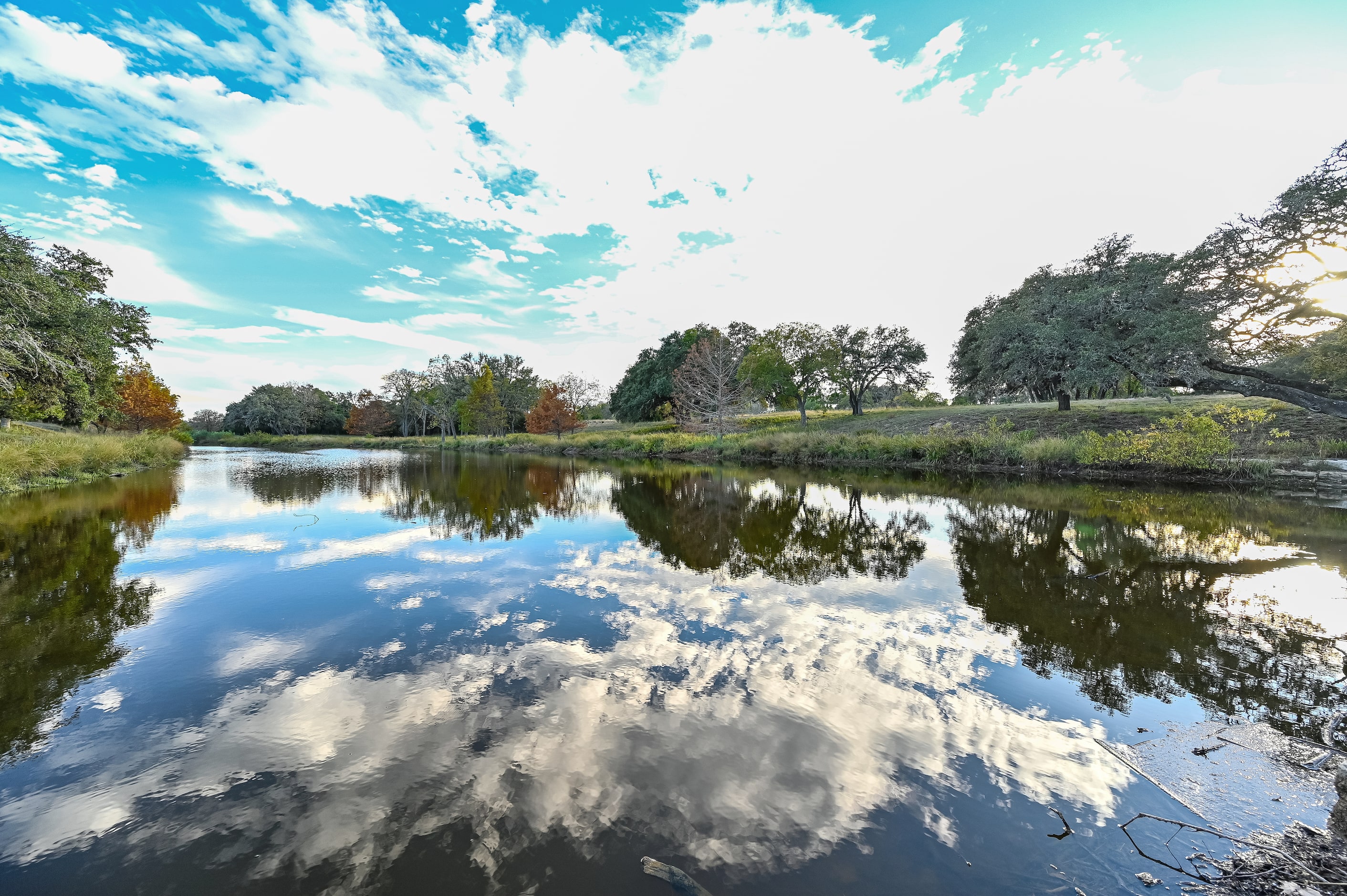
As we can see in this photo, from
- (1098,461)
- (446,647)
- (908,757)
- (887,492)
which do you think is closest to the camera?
(908,757)

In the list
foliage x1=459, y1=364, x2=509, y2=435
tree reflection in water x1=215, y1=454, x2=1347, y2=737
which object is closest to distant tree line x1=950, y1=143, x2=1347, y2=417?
tree reflection in water x1=215, y1=454, x2=1347, y2=737

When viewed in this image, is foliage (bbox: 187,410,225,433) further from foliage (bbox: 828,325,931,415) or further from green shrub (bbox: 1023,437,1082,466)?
green shrub (bbox: 1023,437,1082,466)

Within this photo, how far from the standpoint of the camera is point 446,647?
471cm

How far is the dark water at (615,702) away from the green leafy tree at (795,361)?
31220 millimetres

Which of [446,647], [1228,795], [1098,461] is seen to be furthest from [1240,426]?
[446,647]

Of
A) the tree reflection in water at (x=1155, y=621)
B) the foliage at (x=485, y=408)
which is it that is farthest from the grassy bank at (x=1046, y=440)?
Answer: the foliage at (x=485, y=408)

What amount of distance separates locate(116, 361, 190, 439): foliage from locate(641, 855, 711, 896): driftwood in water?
5538 centimetres

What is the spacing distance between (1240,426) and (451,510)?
28426 millimetres

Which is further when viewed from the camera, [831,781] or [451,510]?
[451,510]

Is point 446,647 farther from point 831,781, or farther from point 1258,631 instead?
point 1258,631

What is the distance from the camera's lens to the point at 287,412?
2859 inches

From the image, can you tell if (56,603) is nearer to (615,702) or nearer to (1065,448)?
(615,702)

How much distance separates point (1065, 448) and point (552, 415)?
41809 mm

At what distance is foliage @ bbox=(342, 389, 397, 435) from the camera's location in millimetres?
72750
